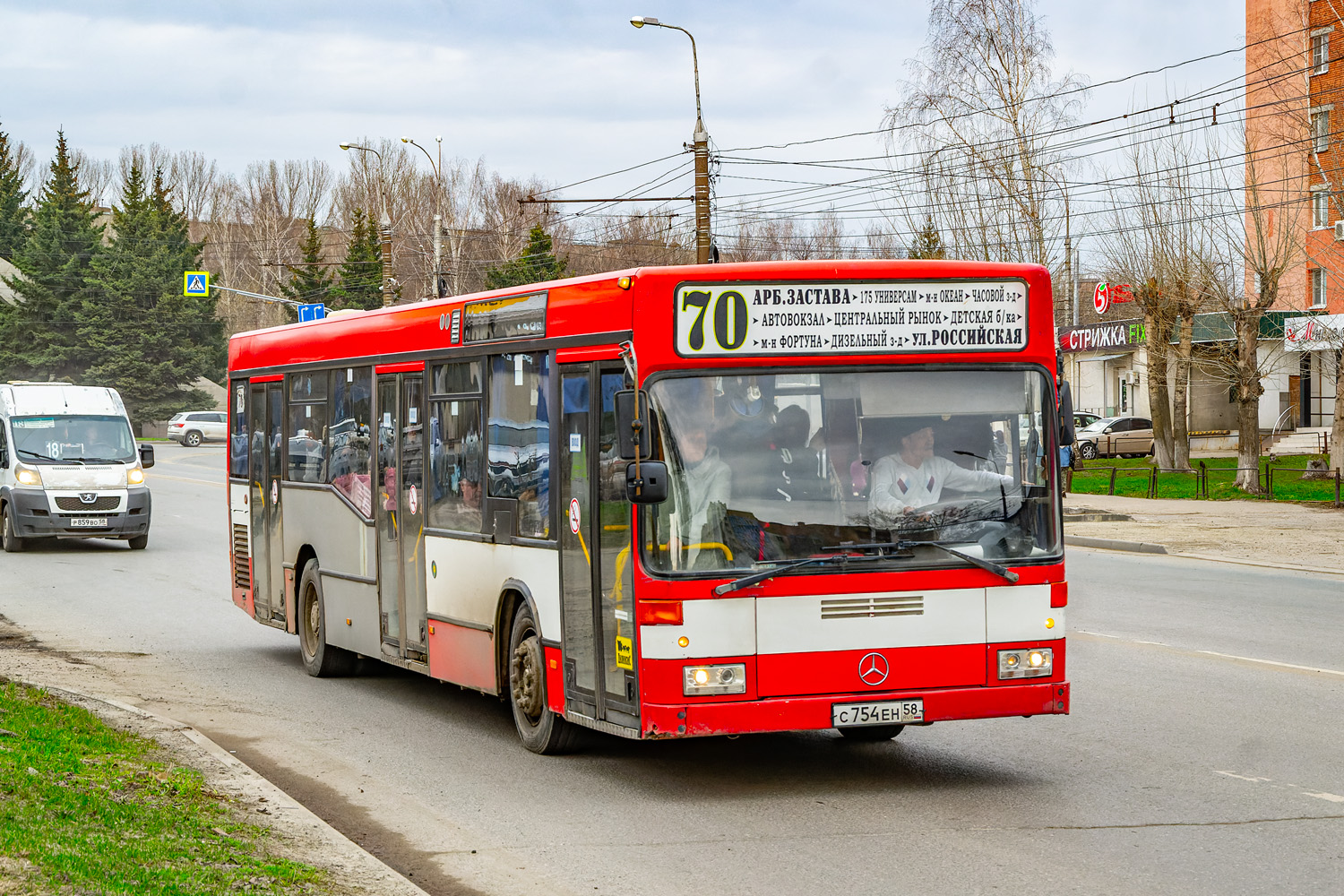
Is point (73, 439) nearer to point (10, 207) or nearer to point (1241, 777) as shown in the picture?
point (1241, 777)

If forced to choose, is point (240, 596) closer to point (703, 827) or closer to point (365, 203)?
point (703, 827)

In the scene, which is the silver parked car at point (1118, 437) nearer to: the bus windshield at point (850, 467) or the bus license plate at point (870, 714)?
the bus windshield at point (850, 467)

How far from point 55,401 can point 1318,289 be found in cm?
4240

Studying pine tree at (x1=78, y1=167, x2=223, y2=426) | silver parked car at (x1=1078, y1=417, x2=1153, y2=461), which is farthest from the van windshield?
pine tree at (x1=78, y1=167, x2=223, y2=426)

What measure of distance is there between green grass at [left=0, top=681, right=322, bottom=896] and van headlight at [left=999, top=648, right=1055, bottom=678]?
11.6 feet

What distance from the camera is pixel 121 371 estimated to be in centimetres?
7856

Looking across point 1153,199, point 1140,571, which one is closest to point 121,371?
point 1153,199

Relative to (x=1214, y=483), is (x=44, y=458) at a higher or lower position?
higher

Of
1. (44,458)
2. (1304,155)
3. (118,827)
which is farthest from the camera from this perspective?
(1304,155)

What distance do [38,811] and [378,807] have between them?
180 cm

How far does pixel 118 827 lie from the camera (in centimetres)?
641

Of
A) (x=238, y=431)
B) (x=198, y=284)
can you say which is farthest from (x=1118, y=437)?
(x=238, y=431)

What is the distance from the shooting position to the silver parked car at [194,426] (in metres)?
73.8

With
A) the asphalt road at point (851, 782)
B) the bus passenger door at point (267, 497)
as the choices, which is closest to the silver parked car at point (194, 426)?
the bus passenger door at point (267, 497)
